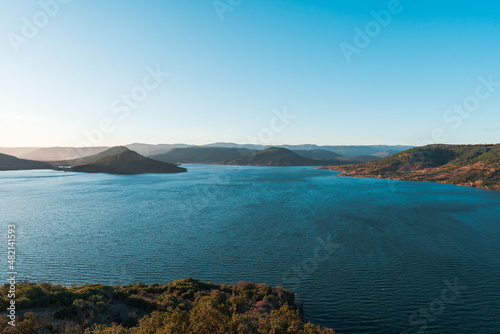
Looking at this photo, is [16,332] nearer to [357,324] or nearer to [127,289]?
[127,289]

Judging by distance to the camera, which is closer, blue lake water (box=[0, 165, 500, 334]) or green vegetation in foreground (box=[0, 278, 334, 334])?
green vegetation in foreground (box=[0, 278, 334, 334])

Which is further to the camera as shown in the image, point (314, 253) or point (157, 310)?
point (314, 253)

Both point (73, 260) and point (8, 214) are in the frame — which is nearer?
point (73, 260)

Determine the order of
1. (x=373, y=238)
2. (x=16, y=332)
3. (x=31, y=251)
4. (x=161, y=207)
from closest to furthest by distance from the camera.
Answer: (x=16, y=332) < (x=31, y=251) < (x=373, y=238) < (x=161, y=207)

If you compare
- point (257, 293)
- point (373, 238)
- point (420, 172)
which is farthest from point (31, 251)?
point (420, 172)

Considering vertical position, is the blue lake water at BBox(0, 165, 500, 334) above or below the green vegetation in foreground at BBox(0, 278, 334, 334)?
below

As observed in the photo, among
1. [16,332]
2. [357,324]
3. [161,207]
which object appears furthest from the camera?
[161,207]
